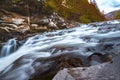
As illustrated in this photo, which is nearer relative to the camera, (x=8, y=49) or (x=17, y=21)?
(x=8, y=49)

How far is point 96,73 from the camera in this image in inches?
190

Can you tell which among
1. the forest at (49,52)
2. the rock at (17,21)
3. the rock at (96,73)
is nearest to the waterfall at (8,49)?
the forest at (49,52)

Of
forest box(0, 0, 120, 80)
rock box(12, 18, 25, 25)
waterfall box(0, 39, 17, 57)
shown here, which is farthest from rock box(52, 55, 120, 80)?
rock box(12, 18, 25, 25)

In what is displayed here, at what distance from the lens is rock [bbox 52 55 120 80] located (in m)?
4.67

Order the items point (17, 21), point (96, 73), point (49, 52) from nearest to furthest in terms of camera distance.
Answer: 1. point (96, 73)
2. point (49, 52)
3. point (17, 21)

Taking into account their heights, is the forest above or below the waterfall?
above

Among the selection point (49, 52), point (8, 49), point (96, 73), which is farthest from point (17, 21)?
point (96, 73)

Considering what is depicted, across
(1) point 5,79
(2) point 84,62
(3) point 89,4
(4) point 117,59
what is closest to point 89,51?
(2) point 84,62

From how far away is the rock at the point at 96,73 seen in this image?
467cm

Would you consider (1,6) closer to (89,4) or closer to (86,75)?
(86,75)

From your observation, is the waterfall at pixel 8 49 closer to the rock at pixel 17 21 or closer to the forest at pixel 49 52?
the forest at pixel 49 52

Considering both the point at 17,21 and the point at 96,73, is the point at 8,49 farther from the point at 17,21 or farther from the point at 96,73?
the point at 96,73

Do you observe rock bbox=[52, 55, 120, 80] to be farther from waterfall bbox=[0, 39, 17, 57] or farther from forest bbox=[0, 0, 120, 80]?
waterfall bbox=[0, 39, 17, 57]

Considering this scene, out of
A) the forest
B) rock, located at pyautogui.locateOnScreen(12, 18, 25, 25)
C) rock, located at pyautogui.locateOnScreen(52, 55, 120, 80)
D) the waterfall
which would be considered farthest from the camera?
rock, located at pyautogui.locateOnScreen(12, 18, 25, 25)
